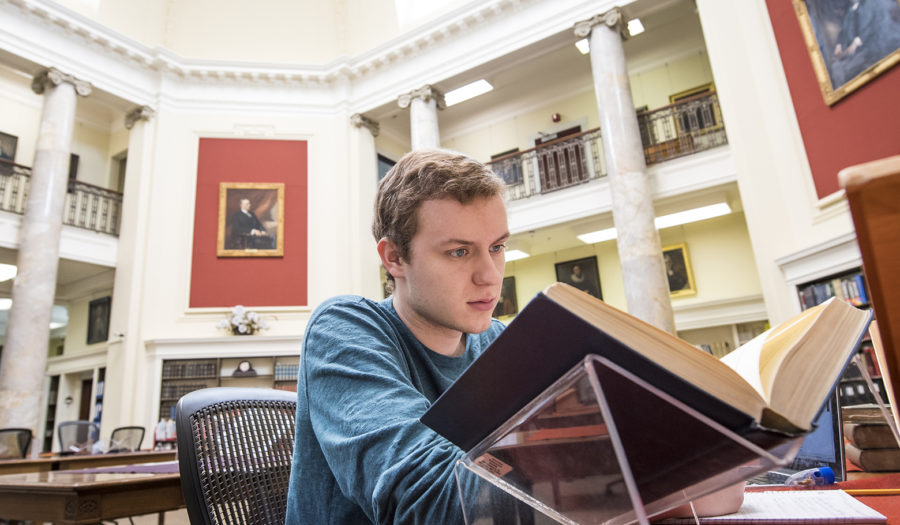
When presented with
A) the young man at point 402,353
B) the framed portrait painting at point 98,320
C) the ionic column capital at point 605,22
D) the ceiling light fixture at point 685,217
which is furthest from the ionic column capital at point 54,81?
the young man at point 402,353

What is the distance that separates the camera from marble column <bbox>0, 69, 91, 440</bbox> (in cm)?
860

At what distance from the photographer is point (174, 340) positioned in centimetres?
1002

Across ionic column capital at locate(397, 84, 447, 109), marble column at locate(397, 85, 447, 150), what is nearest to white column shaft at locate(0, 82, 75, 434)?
ionic column capital at locate(397, 84, 447, 109)

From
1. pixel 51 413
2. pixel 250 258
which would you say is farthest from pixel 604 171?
pixel 51 413

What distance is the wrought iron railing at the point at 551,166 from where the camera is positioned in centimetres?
1065

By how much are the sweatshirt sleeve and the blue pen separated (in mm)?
688

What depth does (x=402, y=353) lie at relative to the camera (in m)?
1.16

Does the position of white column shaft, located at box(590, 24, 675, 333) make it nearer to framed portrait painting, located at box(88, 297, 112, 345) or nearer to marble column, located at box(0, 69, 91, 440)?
marble column, located at box(0, 69, 91, 440)

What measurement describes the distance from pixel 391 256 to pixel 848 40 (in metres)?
6.29

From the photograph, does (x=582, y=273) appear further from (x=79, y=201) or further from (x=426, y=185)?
(x=426, y=185)

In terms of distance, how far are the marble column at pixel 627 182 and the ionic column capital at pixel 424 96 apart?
300cm

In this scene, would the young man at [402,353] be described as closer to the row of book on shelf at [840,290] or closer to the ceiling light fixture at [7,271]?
the row of book on shelf at [840,290]

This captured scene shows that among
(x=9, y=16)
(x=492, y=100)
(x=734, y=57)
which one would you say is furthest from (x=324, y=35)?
(x=734, y=57)

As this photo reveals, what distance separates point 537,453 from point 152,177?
11.9 meters
